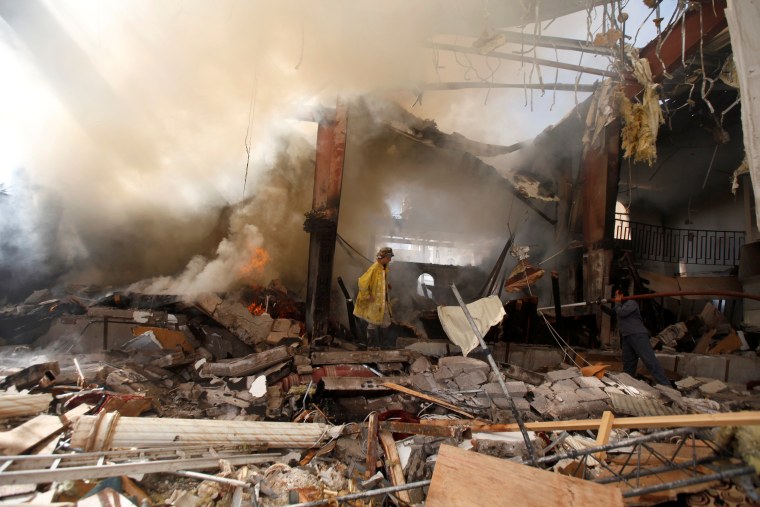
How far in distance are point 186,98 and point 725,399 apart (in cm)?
1259

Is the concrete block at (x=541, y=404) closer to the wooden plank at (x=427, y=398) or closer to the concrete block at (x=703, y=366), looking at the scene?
the wooden plank at (x=427, y=398)

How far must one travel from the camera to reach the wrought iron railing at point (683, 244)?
41.3 feet

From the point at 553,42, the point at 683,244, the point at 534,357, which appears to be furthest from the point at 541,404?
the point at 683,244

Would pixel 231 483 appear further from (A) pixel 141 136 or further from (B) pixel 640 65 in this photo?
(A) pixel 141 136

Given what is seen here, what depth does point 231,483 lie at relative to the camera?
3.20 meters

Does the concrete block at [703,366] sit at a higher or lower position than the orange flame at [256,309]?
lower

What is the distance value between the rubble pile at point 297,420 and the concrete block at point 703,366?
1.01 metres

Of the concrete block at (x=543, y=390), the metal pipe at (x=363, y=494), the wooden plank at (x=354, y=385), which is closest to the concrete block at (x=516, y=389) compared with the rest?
the concrete block at (x=543, y=390)

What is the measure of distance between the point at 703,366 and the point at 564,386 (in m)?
4.62

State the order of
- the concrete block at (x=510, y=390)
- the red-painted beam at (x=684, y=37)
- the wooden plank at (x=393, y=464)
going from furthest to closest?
the red-painted beam at (x=684, y=37) → the concrete block at (x=510, y=390) → the wooden plank at (x=393, y=464)

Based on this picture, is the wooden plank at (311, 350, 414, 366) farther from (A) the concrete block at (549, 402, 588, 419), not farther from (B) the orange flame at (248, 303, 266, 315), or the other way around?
(B) the orange flame at (248, 303, 266, 315)

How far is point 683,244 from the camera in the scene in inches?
548

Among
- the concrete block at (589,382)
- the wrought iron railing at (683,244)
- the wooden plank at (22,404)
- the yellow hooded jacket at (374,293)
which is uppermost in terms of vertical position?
the wrought iron railing at (683,244)

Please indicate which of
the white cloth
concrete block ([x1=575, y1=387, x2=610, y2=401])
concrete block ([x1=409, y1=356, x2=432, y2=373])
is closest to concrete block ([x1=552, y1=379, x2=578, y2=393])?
concrete block ([x1=575, y1=387, x2=610, y2=401])
